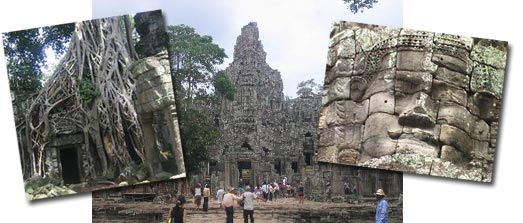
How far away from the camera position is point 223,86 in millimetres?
11562

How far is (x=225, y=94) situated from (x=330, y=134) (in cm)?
215

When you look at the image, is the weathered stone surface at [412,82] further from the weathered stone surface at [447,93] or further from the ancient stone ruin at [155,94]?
the ancient stone ruin at [155,94]

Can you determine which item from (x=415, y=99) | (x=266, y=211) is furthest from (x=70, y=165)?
(x=415, y=99)

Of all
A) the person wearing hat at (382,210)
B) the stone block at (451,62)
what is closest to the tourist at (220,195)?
the person wearing hat at (382,210)

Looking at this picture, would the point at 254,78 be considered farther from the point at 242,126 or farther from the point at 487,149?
the point at 487,149

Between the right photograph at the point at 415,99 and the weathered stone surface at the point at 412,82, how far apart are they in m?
0.01

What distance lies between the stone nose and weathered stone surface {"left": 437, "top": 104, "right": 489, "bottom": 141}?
13cm

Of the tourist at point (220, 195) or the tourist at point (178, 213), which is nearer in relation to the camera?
the tourist at point (178, 213)

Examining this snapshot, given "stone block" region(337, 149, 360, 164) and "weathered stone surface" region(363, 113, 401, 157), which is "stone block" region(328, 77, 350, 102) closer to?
"weathered stone surface" region(363, 113, 401, 157)

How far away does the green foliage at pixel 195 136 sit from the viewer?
1081cm

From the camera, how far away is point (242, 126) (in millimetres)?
12211

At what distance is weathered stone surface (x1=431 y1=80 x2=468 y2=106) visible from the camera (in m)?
9.77

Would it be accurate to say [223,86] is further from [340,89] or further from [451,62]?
[451,62]

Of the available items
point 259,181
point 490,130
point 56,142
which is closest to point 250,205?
point 259,181
